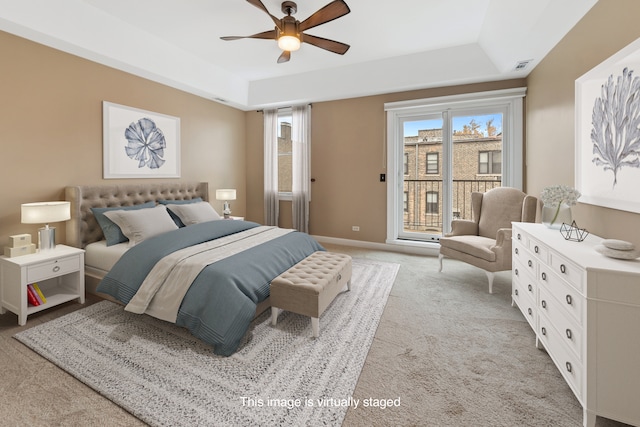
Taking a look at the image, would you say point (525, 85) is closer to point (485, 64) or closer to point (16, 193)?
point (485, 64)

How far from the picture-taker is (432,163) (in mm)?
4797

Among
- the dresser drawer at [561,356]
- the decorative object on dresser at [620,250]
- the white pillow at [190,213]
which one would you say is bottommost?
the dresser drawer at [561,356]

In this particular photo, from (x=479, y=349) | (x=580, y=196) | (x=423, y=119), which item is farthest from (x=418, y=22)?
(x=479, y=349)

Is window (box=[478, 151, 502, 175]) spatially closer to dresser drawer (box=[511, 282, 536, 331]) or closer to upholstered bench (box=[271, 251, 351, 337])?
dresser drawer (box=[511, 282, 536, 331])

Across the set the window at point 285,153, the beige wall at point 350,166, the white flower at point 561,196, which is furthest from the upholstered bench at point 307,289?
the window at point 285,153

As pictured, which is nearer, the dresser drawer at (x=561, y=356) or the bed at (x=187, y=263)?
the dresser drawer at (x=561, y=356)

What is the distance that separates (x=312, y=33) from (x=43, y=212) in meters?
3.54

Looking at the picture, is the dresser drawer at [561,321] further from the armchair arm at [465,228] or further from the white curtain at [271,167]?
the white curtain at [271,167]

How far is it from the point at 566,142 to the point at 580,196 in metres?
0.70

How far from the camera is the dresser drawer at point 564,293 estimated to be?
1503 mm

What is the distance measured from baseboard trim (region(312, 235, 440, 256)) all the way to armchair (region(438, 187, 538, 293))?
811 mm

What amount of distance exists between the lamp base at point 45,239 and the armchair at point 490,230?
4.30m

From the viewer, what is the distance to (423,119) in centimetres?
474

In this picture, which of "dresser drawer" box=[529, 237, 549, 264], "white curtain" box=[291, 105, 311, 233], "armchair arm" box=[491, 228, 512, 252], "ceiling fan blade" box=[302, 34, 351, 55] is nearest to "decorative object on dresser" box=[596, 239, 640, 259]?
"dresser drawer" box=[529, 237, 549, 264]
